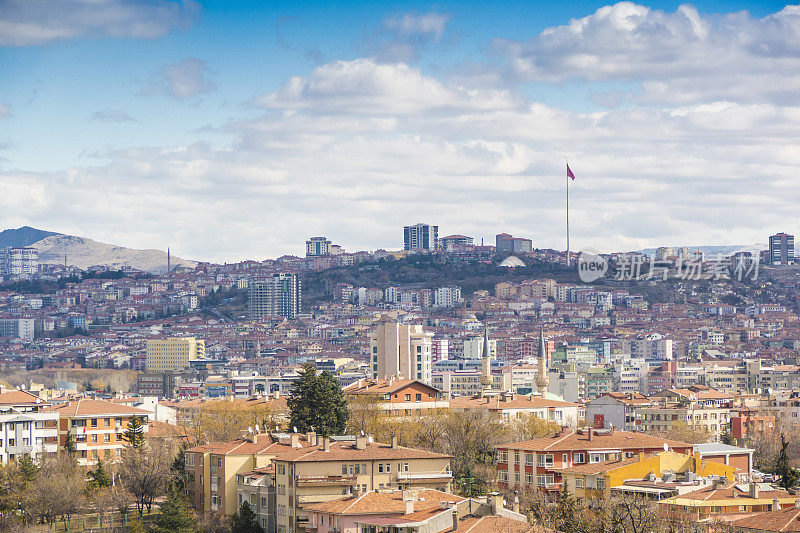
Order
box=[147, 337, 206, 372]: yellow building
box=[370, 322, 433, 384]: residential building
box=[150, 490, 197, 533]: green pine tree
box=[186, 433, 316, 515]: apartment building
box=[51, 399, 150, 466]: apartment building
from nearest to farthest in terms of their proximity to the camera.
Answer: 1. box=[150, 490, 197, 533]: green pine tree
2. box=[186, 433, 316, 515]: apartment building
3. box=[51, 399, 150, 466]: apartment building
4. box=[370, 322, 433, 384]: residential building
5. box=[147, 337, 206, 372]: yellow building

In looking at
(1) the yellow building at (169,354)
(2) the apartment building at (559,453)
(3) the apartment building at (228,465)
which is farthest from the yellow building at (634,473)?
(1) the yellow building at (169,354)

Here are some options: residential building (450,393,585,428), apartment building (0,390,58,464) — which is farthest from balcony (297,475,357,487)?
residential building (450,393,585,428)

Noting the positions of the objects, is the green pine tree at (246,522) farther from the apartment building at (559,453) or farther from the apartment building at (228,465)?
the apartment building at (559,453)

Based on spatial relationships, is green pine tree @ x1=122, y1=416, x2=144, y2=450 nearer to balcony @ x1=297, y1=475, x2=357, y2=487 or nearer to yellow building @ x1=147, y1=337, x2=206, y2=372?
balcony @ x1=297, y1=475, x2=357, y2=487

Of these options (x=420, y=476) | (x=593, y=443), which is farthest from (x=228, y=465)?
(x=593, y=443)

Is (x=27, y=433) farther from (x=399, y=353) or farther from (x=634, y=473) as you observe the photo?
(x=399, y=353)

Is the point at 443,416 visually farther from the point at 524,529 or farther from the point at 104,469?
the point at 524,529
